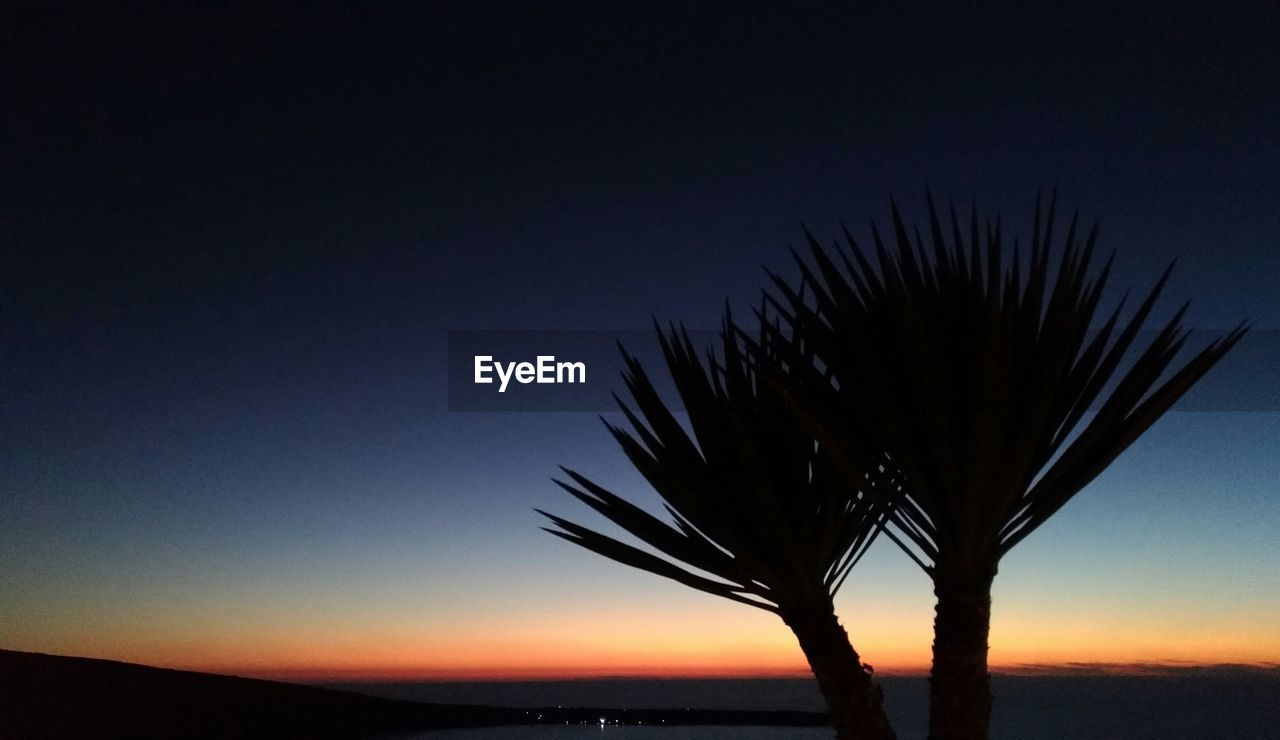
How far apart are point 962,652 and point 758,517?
1092mm

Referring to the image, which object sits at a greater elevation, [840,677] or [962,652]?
[962,652]

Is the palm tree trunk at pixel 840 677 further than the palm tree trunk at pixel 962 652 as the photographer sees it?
Yes

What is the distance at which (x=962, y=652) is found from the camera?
429 cm

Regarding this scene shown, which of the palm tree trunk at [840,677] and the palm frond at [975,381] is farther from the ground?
the palm frond at [975,381]

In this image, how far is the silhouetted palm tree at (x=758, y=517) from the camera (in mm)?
4883

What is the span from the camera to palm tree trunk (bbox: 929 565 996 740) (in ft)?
13.9

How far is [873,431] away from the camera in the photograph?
14.9 ft

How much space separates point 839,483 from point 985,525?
990 millimetres

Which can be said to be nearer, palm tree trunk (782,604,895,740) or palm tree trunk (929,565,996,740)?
palm tree trunk (929,565,996,740)

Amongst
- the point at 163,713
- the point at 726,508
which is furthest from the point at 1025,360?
the point at 163,713

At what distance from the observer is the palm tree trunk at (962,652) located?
4246 mm

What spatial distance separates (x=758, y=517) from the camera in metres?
5.00

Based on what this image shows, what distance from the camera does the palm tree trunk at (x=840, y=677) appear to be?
477 centimetres

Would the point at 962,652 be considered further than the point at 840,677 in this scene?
No
